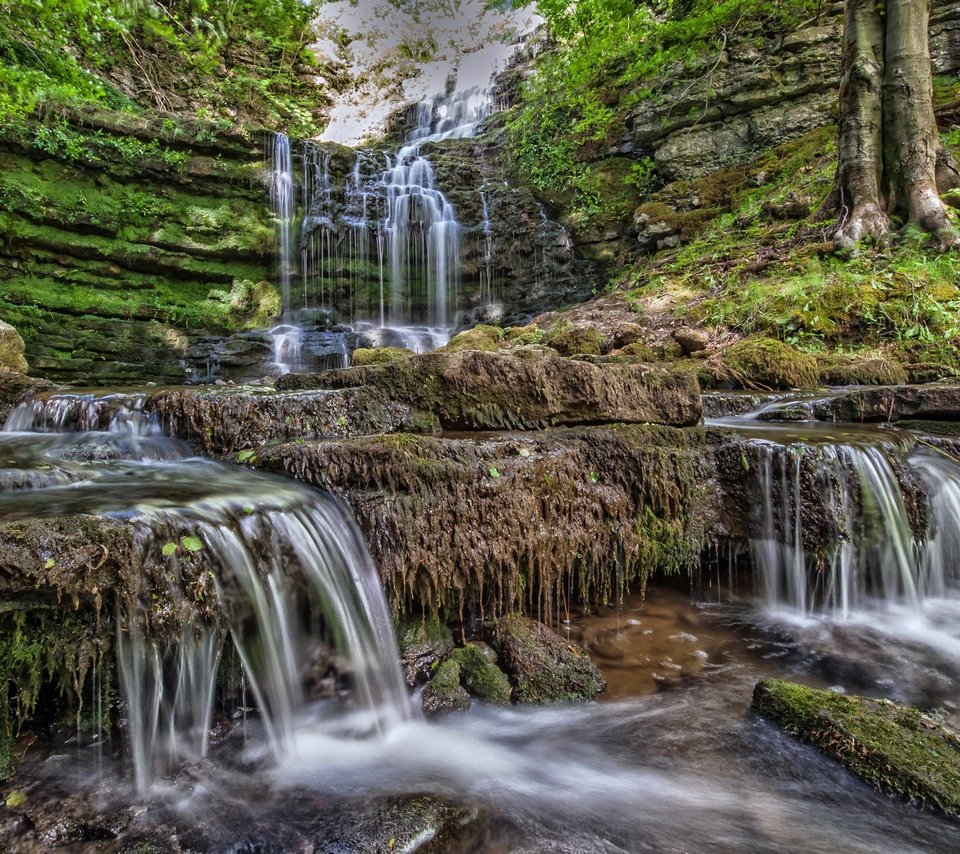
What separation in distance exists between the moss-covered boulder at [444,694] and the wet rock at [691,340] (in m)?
5.93

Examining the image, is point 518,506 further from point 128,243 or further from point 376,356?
point 128,243

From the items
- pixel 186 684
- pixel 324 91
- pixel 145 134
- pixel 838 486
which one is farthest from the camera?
pixel 324 91

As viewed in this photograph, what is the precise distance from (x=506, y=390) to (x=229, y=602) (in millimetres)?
2345

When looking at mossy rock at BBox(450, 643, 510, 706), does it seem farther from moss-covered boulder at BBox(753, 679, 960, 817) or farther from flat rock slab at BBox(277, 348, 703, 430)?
flat rock slab at BBox(277, 348, 703, 430)

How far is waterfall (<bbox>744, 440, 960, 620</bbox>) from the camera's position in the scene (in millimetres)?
3707

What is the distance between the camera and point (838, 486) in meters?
3.71

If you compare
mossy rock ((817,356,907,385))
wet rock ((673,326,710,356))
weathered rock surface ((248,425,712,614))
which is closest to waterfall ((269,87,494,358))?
wet rock ((673,326,710,356))

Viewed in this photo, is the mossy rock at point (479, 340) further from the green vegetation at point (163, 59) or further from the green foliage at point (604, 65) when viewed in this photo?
the green vegetation at point (163, 59)

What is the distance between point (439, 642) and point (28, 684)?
1814 mm

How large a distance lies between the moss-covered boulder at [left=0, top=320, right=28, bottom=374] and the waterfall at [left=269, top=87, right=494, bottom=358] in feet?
19.5

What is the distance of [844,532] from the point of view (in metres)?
3.70

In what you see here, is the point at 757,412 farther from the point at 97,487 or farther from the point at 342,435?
the point at 97,487

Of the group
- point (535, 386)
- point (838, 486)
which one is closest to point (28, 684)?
point (535, 386)

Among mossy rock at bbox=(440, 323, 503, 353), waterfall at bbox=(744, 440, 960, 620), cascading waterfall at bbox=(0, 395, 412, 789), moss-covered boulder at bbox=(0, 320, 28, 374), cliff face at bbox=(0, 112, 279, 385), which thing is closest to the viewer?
cascading waterfall at bbox=(0, 395, 412, 789)
